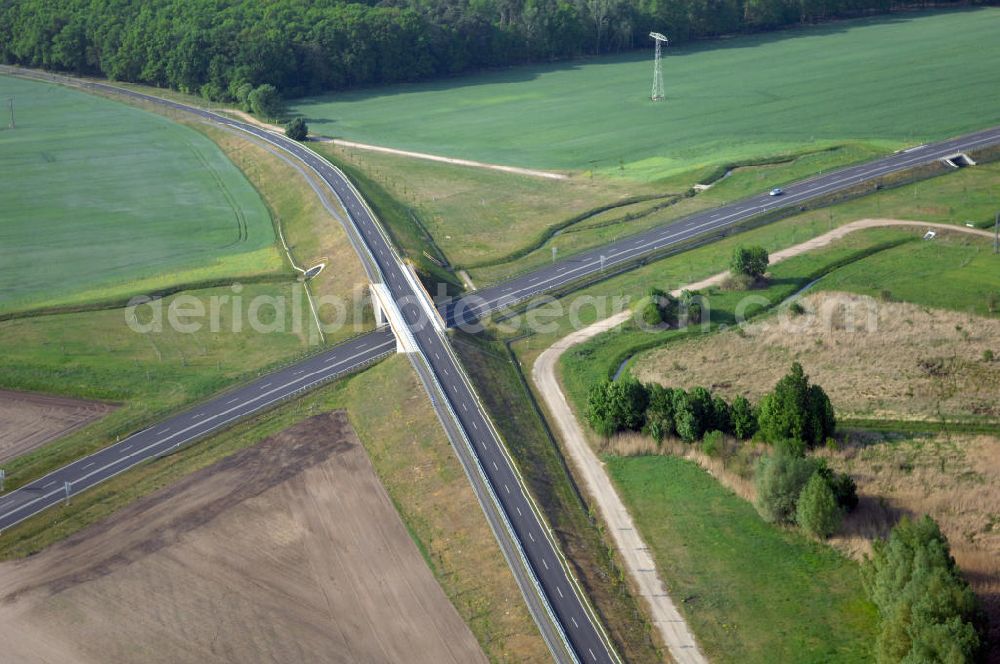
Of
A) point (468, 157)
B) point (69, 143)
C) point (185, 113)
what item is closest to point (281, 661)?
point (468, 157)

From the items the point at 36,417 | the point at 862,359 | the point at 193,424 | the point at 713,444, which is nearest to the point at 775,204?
the point at 862,359

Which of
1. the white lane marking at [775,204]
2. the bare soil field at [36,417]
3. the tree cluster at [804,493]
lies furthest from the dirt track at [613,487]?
the bare soil field at [36,417]

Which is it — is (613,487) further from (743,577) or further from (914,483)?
(914,483)

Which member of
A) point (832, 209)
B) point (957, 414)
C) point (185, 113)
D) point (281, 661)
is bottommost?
point (281, 661)

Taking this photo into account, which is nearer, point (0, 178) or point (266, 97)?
point (0, 178)

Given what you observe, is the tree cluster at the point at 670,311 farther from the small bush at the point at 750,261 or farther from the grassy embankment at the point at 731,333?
the small bush at the point at 750,261

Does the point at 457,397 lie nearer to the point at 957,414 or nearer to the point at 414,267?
the point at 414,267

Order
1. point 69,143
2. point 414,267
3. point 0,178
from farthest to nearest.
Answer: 1. point 69,143
2. point 0,178
3. point 414,267
